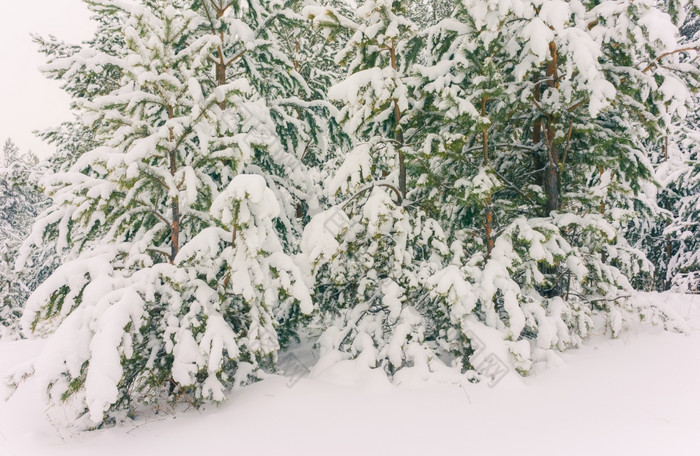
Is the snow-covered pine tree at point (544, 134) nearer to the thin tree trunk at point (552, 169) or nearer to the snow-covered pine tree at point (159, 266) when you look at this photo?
the thin tree trunk at point (552, 169)

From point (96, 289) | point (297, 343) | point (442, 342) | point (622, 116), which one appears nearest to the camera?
point (96, 289)

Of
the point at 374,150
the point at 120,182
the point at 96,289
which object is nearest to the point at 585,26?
the point at 374,150

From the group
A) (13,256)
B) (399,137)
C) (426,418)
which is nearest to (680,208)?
(399,137)

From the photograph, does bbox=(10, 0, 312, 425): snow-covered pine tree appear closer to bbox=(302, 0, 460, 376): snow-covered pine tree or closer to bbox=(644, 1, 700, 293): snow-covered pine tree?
bbox=(302, 0, 460, 376): snow-covered pine tree

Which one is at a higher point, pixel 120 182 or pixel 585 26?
pixel 585 26

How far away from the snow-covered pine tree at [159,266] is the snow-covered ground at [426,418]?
39 centimetres

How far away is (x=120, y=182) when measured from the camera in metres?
3.99

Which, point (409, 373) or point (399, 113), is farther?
point (399, 113)

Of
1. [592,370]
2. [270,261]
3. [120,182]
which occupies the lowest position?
[592,370]

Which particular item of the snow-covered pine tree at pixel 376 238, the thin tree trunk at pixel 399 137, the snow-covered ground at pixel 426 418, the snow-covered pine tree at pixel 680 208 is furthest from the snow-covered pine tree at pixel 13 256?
the snow-covered pine tree at pixel 680 208

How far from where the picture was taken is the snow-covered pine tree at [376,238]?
4723 mm

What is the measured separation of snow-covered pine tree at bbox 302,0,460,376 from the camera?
15.5ft

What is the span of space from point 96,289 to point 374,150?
3652mm

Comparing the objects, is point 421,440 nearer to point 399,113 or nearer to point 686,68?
point 399,113
